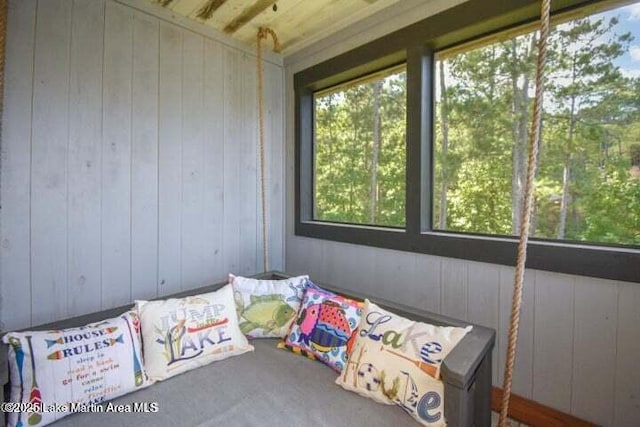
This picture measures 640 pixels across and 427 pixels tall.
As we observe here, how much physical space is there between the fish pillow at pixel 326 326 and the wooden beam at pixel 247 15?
1.83 m

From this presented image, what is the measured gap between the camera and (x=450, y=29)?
1.82 m

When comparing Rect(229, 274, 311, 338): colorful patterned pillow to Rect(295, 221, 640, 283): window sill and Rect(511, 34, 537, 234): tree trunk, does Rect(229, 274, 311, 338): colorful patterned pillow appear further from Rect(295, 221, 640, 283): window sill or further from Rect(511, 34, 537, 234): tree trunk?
Rect(511, 34, 537, 234): tree trunk

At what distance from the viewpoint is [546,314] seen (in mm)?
1587

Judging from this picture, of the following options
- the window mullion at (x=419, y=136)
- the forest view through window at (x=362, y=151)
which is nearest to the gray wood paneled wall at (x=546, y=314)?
the window mullion at (x=419, y=136)

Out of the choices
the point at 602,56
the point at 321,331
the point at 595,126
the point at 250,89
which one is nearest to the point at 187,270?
the point at 321,331

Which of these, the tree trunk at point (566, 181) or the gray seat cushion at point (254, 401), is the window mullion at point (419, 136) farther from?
the gray seat cushion at point (254, 401)

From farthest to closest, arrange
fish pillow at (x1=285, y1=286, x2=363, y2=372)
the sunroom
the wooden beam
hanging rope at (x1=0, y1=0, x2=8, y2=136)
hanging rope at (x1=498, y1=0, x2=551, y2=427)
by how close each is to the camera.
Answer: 1. the wooden beam
2. fish pillow at (x1=285, y1=286, x2=363, y2=372)
3. hanging rope at (x1=0, y1=0, x2=8, y2=136)
4. the sunroom
5. hanging rope at (x1=498, y1=0, x2=551, y2=427)

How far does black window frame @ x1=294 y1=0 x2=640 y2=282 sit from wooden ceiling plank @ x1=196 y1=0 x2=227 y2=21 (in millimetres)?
809

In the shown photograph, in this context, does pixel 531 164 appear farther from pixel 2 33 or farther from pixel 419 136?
pixel 2 33

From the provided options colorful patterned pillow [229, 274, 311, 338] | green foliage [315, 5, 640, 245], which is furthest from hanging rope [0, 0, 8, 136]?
green foliage [315, 5, 640, 245]

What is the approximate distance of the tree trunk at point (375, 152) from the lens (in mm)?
2367

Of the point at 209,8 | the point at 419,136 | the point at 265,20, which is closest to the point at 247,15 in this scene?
the point at 265,20

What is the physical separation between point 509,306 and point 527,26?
1.45 m

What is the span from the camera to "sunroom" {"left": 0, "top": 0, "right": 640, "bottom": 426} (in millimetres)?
1374
